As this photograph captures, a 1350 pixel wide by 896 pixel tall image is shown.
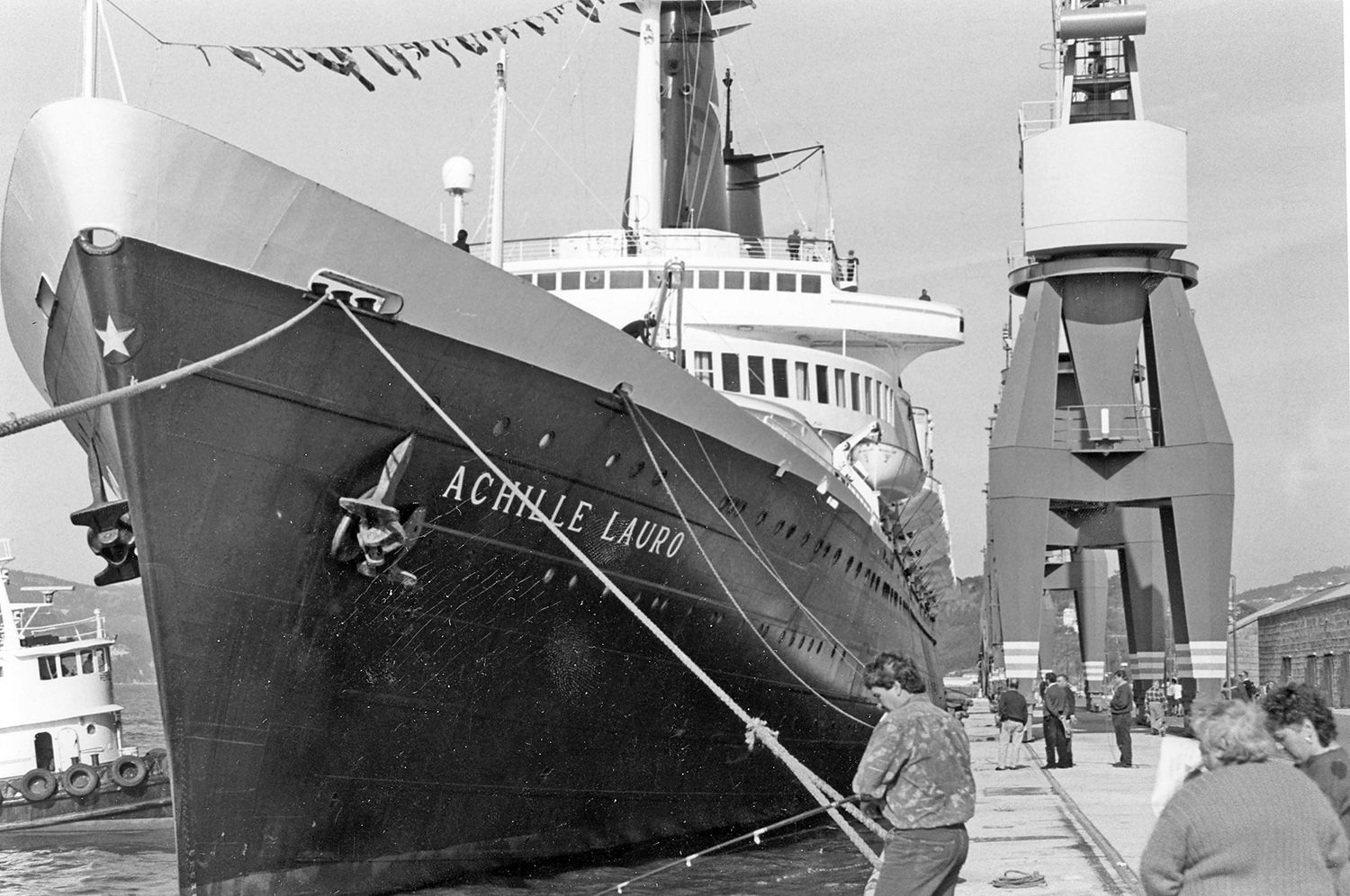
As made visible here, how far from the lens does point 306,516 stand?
8.97 metres

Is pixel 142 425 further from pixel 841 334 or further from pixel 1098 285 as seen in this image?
pixel 1098 285

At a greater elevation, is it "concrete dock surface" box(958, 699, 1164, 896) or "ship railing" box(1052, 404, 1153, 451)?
"ship railing" box(1052, 404, 1153, 451)

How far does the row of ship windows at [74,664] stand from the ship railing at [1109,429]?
1790 centimetres

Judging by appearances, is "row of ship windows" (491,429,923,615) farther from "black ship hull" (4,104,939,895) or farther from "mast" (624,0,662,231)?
"mast" (624,0,662,231)

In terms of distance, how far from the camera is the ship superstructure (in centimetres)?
840

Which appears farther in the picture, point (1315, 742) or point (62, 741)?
point (62, 741)

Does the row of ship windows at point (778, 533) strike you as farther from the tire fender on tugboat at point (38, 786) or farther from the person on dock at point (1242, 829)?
the tire fender on tugboat at point (38, 786)

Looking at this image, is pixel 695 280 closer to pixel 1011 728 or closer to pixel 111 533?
pixel 1011 728

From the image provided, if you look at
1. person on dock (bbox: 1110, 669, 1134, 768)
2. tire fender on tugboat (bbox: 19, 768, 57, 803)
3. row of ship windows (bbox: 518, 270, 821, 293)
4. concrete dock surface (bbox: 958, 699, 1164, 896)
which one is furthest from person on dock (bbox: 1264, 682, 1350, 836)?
tire fender on tugboat (bbox: 19, 768, 57, 803)

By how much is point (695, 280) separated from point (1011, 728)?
7413 millimetres

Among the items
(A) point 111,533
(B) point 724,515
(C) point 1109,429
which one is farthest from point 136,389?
(C) point 1109,429

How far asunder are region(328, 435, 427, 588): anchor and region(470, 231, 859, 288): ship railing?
37.7 ft

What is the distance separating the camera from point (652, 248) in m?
20.5

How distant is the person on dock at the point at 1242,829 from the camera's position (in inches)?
146
